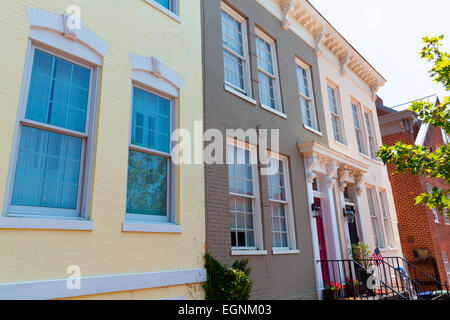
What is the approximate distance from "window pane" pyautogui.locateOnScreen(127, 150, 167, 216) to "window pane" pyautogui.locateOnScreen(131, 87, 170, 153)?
0.76 feet

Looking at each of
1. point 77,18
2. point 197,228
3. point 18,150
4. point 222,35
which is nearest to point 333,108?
point 222,35

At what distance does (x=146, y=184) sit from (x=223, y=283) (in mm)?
2155

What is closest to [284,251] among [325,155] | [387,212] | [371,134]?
[325,155]

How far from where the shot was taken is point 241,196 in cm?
736

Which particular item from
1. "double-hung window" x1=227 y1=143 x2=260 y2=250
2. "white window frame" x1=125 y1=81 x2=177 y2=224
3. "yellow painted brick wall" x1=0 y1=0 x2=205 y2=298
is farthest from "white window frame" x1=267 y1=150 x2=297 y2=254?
"white window frame" x1=125 y1=81 x2=177 y2=224

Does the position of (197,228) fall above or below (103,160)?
below

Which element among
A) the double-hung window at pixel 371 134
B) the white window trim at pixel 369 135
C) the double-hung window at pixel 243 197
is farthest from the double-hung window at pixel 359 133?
the double-hung window at pixel 243 197

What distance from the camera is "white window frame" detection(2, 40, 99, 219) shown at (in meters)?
4.00

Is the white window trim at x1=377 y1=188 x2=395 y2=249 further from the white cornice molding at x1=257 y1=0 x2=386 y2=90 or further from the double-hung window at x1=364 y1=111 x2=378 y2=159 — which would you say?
the white cornice molding at x1=257 y1=0 x2=386 y2=90

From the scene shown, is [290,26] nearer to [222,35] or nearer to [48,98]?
[222,35]

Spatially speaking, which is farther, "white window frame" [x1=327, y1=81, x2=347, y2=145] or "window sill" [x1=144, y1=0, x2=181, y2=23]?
"white window frame" [x1=327, y1=81, x2=347, y2=145]

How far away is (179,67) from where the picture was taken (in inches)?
258

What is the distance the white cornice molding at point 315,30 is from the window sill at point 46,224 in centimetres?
796
